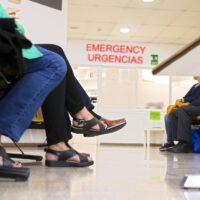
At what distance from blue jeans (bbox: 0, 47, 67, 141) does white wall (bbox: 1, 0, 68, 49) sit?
1926 mm

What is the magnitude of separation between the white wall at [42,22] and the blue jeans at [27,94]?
1926 mm

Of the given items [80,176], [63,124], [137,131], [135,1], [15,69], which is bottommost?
[137,131]

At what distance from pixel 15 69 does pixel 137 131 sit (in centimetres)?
711

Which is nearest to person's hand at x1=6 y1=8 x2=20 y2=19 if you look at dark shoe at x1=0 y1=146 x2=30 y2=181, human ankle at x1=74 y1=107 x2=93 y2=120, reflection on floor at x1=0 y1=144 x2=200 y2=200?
human ankle at x1=74 y1=107 x2=93 y2=120

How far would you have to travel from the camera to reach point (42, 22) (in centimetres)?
357

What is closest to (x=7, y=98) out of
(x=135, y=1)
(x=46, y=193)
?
(x=46, y=193)

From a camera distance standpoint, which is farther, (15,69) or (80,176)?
(80,176)

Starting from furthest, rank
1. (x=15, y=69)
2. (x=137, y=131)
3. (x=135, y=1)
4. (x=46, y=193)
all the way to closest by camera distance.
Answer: (x=137, y=131) < (x=135, y=1) < (x=15, y=69) < (x=46, y=193)

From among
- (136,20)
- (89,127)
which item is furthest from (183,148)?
(136,20)

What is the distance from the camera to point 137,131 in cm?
828

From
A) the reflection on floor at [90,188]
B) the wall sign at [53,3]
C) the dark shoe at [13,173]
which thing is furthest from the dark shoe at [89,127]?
the wall sign at [53,3]

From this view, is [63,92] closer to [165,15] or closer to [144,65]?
[165,15]

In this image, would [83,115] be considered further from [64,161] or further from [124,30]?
[124,30]

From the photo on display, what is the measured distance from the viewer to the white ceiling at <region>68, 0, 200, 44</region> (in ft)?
21.9
